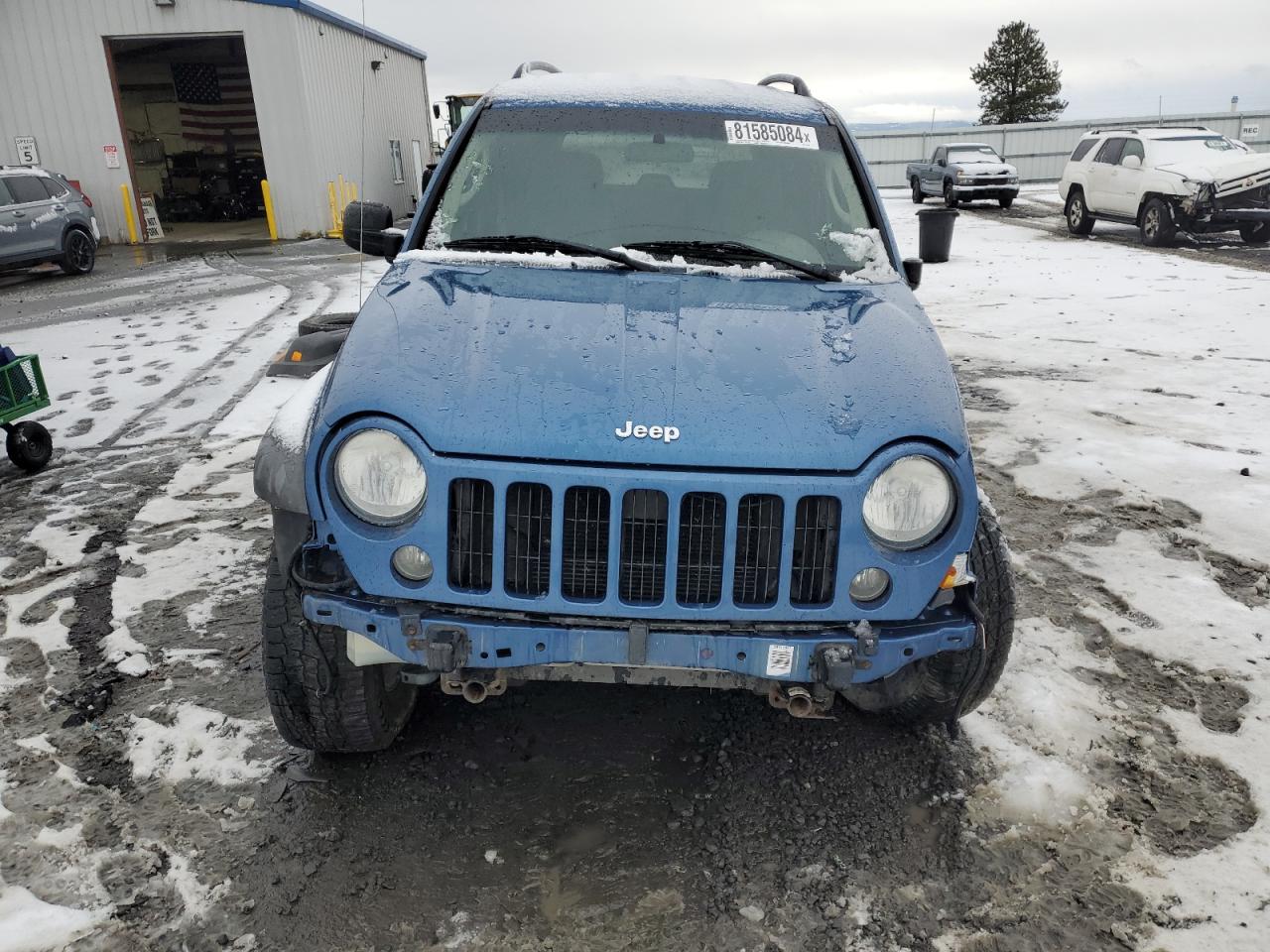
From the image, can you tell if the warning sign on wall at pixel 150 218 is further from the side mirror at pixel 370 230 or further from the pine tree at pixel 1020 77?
the pine tree at pixel 1020 77

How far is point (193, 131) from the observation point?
2759cm

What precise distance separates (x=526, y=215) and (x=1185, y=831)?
9.61 feet

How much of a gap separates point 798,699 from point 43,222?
1564 cm

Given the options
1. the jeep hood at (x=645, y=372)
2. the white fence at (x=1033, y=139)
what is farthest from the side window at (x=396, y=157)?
the jeep hood at (x=645, y=372)

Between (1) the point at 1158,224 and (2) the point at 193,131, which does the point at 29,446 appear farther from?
(2) the point at 193,131

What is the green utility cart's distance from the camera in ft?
17.7

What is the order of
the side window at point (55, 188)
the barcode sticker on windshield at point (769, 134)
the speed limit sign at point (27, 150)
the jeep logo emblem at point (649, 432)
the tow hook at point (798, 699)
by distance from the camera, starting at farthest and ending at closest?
the speed limit sign at point (27, 150)
the side window at point (55, 188)
the barcode sticker on windshield at point (769, 134)
the tow hook at point (798, 699)
the jeep logo emblem at point (649, 432)

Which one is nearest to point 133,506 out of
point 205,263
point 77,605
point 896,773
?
point 77,605

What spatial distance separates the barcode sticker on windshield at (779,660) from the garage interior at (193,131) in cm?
2687

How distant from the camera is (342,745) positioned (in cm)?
280

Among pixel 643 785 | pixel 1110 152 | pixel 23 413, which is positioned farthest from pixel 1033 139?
pixel 643 785

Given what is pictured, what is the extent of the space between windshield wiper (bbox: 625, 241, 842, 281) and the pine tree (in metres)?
56.5

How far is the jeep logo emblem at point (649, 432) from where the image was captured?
7.42ft

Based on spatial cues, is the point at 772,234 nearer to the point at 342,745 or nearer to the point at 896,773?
the point at 896,773
